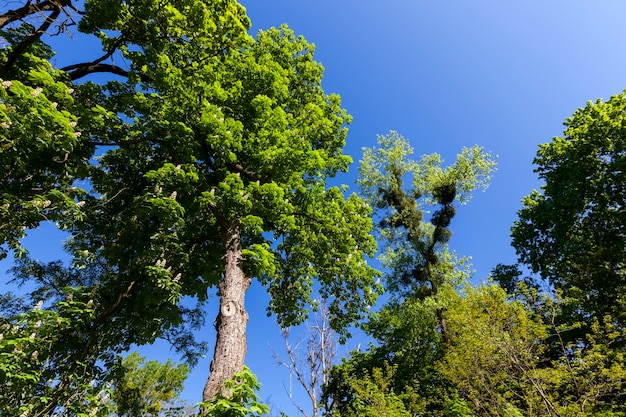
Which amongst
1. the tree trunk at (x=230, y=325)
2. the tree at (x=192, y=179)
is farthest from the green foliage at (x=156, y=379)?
the tree trunk at (x=230, y=325)

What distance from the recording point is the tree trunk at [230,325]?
21.0ft

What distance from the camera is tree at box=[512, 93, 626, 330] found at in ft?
45.3

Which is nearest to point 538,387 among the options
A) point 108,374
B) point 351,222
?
point 351,222

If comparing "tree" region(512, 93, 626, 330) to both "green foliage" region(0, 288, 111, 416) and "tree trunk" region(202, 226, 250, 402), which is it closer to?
"tree trunk" region(202, 226, 250, 402)

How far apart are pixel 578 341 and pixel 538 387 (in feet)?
24.9

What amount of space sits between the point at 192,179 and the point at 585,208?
1934cm

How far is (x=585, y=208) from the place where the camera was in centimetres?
1725

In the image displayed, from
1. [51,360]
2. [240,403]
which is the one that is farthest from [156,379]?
[240,403]

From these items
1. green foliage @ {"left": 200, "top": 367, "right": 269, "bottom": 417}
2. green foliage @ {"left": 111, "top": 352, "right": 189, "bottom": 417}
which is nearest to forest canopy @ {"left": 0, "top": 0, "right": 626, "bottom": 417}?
green foliage @ {"left": 200, "top": 367, "right": 269, "bottom": 417}

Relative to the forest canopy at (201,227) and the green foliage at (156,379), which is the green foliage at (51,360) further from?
the green foliage at (156,379)

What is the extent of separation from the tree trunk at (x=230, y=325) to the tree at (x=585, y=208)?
14.1 metres

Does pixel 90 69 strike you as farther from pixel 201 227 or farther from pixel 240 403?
pixel 240 403

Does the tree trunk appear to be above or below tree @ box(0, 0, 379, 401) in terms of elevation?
below

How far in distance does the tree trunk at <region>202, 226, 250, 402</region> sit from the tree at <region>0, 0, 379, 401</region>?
3 centimetres
